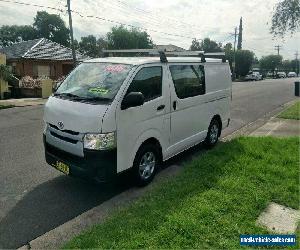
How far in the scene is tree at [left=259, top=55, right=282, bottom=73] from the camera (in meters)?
85.0

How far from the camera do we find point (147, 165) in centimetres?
527

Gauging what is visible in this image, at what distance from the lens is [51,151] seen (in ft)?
16.5

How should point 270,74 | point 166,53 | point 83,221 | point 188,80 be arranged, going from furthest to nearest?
point 270,74, point 166,53, point 188,80, point 83,221

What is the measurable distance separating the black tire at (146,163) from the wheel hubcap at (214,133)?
7.64 ft

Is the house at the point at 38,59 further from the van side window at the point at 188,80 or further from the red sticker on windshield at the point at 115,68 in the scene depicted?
the red sticker on windshield at the point at 115,68

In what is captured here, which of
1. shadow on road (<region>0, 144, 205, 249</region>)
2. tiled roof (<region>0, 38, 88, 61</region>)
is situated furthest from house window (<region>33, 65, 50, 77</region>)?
shadow on road (<region>0, 144, 205, 249</region>)

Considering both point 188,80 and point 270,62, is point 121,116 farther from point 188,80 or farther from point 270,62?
point 270,62

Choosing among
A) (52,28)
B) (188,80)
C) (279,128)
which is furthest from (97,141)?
(52,28)

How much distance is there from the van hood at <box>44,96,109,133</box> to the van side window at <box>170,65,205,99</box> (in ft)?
6.14

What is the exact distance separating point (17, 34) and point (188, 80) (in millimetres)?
71496

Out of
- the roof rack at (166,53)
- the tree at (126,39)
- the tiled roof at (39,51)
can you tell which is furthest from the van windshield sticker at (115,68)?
the tree at (126,39)

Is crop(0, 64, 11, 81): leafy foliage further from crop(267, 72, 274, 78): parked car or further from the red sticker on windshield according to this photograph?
crop(267, 72, 274, 78): parked car

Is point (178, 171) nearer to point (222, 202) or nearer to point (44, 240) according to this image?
point (222, 202)

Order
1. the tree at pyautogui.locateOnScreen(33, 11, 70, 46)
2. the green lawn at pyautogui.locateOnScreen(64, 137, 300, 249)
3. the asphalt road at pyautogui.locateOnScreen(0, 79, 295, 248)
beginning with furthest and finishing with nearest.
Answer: the tree at pyautogui.locateOnScreen(33, 11, 70, 46) → the asphalt road at pyautogui.locateOnScreen(0, 79, 295, 248) → the green lawn at pyautogui.locateOnScreen(64, 137, 300, 249)
